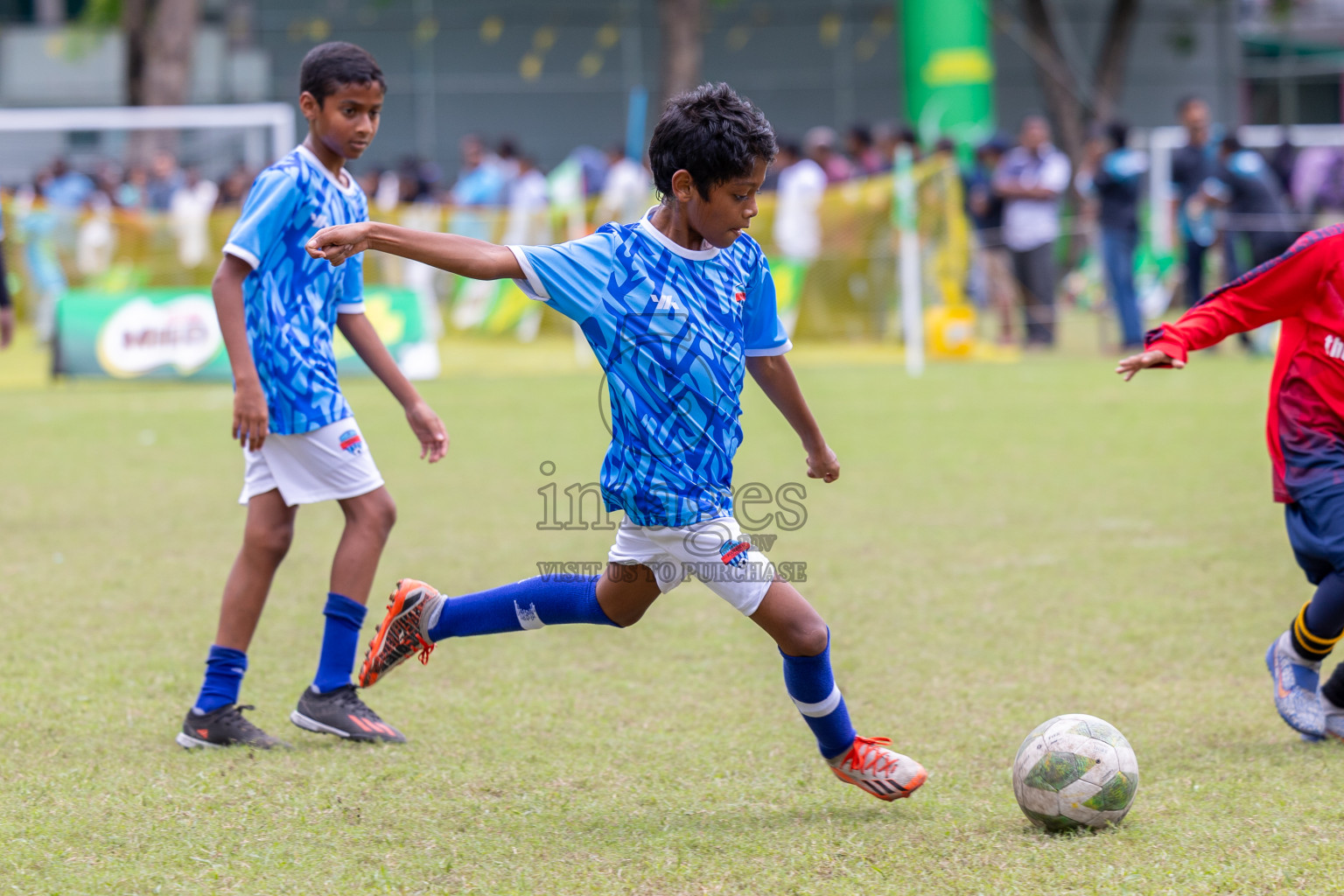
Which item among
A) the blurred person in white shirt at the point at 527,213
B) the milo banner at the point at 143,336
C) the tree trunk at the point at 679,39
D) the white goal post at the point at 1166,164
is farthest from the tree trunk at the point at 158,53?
the white goal post at the point at 1166,164

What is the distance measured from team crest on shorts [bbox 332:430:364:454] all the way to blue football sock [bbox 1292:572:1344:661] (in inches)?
112

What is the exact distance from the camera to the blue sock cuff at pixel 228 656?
14.1 feet

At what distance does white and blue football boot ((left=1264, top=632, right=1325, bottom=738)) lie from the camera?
4.27m

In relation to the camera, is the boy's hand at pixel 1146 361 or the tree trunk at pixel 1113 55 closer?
the boy's hand at pixel 1146 361

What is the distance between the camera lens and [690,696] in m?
4.83

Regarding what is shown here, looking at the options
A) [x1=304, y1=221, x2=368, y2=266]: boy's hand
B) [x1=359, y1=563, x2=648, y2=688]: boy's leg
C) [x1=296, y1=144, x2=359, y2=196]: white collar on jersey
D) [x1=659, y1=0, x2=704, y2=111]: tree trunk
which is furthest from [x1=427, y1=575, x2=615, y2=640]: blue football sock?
[x1=659, y1=0, x2=704, y2=111]: tree trunk

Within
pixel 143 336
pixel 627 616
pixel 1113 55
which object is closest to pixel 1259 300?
pixel 627 616

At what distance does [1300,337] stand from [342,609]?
9.77 feet

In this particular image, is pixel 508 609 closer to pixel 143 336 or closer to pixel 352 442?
pixel 352 442

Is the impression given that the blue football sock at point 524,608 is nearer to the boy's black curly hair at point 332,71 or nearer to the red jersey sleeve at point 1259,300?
the boy's black curly hair at point 332,71

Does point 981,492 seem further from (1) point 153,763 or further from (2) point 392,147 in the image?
(2) point 392,147

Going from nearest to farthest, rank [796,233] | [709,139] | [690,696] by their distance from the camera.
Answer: [709,139]
[690,696]
[796,233]

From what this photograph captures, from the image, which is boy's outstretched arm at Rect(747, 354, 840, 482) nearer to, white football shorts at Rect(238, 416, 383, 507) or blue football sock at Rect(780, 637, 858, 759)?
blue football sock at Rect(780, 637, 858, 759)

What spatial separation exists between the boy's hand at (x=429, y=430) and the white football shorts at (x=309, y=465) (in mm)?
214
